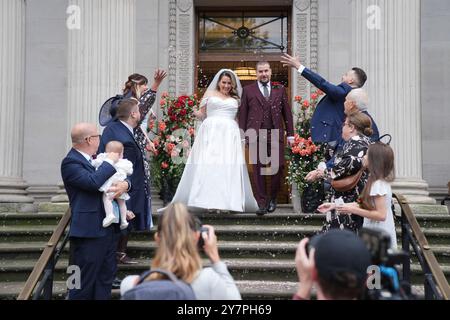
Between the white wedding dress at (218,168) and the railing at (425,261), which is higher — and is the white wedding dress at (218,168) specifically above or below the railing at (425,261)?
above

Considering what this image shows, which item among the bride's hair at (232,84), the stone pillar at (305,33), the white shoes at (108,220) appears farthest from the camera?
the stone pillar at (305,33)

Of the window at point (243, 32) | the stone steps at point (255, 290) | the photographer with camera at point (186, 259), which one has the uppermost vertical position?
the window at point (243, 32)

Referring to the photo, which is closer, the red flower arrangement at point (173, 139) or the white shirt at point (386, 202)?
the white shirt at point (386, 202)

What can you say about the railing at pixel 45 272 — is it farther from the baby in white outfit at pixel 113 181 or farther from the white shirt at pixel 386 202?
the white shirt at pixel 386 202

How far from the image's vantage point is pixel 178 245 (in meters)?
3.50

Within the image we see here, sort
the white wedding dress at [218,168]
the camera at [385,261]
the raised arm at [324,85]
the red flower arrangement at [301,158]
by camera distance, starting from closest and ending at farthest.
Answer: the camera at [385,261], the raised arm at [324,85], the white wedding dress at [218,168], the red flower arrangement at [301,158]

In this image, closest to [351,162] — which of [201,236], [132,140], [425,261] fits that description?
[425,261]

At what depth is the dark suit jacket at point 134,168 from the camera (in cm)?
684

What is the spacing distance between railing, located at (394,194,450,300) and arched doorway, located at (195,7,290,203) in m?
5.97

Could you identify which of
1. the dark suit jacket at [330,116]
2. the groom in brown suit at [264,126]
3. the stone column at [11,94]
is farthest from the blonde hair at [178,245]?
the stone column at [11,94]

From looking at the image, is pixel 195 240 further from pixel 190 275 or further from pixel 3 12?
pixel 3 12

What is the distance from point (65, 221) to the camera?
6.43m

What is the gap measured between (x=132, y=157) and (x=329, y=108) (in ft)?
8.84

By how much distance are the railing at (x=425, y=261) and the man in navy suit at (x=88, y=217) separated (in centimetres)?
263
